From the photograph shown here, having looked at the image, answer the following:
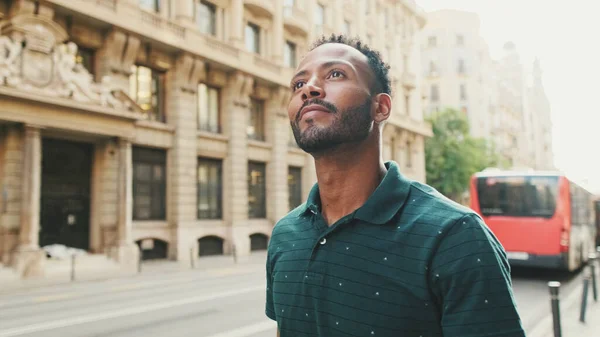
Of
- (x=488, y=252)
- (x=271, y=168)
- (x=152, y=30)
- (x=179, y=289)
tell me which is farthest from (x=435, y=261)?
(x=271, y=168)

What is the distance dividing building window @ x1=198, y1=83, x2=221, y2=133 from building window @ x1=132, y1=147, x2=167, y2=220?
124 inches

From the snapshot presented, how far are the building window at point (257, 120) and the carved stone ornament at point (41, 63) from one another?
10.4 meters

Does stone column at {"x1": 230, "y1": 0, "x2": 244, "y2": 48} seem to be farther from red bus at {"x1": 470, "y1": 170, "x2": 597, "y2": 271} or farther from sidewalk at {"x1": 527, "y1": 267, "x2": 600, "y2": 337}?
sidewalk at {"x1": 527, "y1": 267, "x2": 600, "y2": 337}

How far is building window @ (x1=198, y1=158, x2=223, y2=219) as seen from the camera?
2244 cm

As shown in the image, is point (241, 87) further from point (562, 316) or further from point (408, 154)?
point (408, 154)

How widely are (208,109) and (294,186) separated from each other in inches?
308

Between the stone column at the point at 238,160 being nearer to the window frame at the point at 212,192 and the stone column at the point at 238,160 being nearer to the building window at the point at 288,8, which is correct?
the window frame at the point at 212,192

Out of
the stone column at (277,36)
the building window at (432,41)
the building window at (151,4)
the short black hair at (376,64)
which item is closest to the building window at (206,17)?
the building window at (151,4)

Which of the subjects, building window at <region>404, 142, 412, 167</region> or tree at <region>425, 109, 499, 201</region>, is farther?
tree at <region>425, 109, 499, 201</region>

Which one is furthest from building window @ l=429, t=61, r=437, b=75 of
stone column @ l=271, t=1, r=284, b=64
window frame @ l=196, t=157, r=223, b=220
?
window frame @ l=196, t=157, r=223, b=220

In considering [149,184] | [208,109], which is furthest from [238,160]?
[149,184]

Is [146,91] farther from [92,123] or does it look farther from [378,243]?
[378,243]

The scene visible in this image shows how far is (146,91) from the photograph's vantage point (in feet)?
67.4

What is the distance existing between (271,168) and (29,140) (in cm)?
1344
